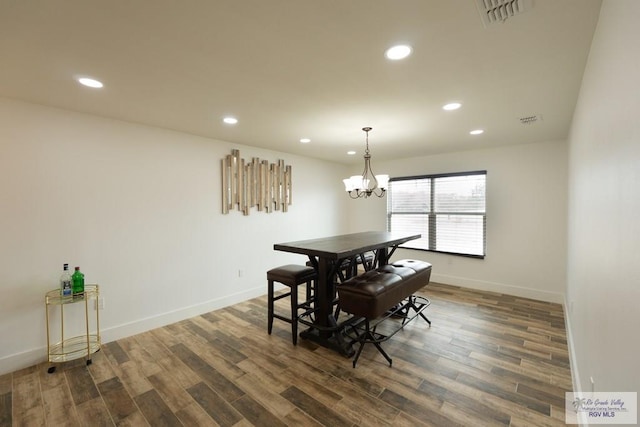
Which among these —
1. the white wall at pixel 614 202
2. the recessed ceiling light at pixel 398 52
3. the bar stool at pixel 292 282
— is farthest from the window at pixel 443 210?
the recessed ceiling light at pixel 398 52

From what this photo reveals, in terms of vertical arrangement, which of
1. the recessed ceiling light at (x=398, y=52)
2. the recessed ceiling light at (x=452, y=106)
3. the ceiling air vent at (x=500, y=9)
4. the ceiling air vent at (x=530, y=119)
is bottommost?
the ceiling air vent at (x=500, y=9)

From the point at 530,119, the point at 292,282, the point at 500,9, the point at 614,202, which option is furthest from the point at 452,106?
the point at 292,282

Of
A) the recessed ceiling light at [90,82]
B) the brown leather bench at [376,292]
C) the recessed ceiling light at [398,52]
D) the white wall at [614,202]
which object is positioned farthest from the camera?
the brown leather bench at [376,292]

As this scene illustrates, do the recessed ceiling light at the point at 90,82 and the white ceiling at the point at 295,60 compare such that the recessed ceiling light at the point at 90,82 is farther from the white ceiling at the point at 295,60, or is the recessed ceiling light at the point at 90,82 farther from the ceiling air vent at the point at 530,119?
the ceiling air vent at the point at 530,119

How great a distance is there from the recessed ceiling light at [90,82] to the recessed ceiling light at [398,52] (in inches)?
84.3

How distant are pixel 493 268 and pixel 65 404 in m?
5.31

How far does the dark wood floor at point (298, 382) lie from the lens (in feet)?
6.26

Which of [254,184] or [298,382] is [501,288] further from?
[254,184]

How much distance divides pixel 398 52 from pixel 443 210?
149 inches

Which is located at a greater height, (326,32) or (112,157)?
(326,32)

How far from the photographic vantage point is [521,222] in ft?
14.1

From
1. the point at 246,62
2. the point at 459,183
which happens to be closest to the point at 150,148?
the point at 246,62

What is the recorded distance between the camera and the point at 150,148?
10.8ft

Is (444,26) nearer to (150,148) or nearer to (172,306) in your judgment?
(150,148)
